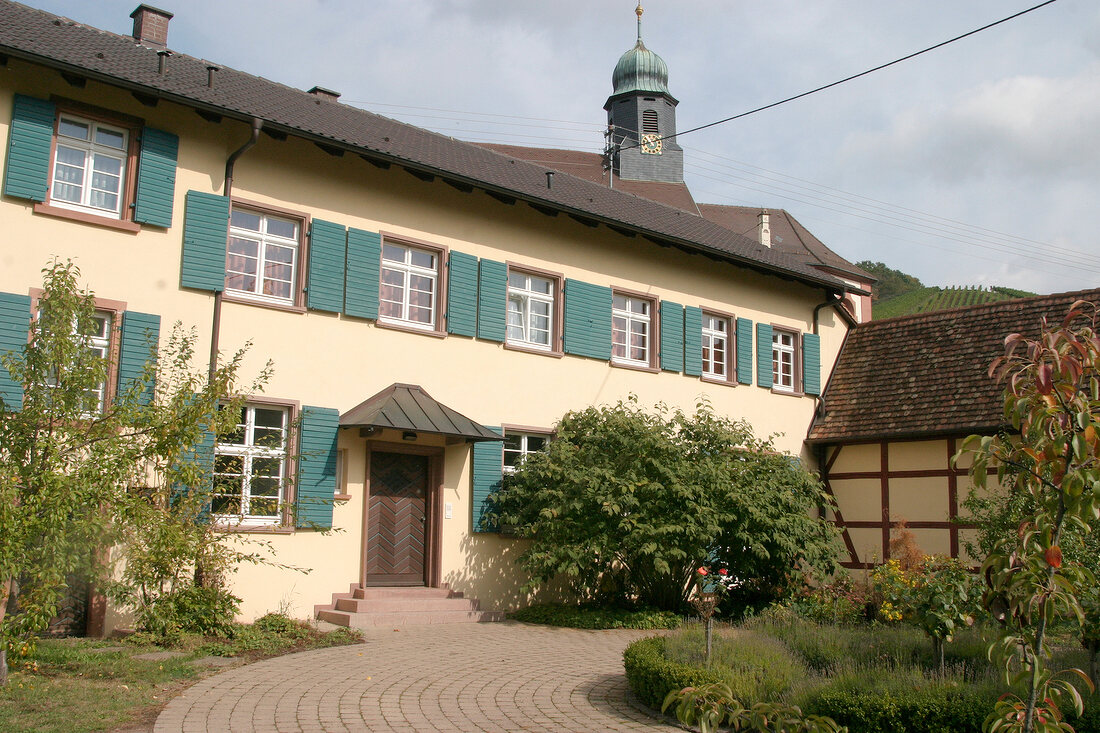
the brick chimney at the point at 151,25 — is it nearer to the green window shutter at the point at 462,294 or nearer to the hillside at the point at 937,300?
the green window shutter at the point at 462,294

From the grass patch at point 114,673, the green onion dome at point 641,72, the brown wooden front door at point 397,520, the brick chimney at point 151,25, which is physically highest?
the green onion dome at point 641,72

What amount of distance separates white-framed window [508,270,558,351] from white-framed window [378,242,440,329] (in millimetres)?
1394

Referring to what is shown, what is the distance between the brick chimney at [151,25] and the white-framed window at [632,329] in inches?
306

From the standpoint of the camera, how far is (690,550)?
12.6m

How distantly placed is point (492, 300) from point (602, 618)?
4.63 metres

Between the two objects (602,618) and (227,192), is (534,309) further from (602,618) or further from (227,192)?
(227,192)

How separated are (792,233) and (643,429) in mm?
25893

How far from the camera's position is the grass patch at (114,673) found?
6.61m

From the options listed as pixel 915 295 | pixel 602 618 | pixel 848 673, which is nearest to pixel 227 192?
pixel 602 618

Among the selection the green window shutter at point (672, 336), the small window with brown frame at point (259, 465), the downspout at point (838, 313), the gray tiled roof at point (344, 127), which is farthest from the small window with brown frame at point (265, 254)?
the downspout at point (838, 313)

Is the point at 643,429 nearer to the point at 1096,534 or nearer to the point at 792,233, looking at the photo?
the point at 1096,534

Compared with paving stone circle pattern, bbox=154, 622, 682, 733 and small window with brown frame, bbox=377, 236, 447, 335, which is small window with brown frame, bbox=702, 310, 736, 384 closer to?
small window with brown frame, bbox=377, 236, 447, 335

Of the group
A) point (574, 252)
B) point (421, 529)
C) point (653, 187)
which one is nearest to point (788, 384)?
→ point (574, 252)

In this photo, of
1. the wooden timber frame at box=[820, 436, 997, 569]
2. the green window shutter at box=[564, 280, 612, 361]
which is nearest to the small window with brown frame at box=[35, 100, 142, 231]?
the green window shutter at box=[564, 280, 612, 361]
